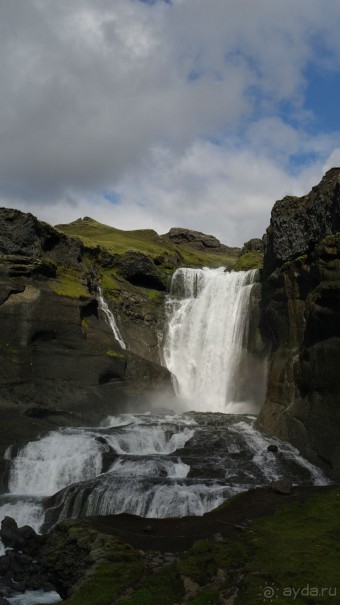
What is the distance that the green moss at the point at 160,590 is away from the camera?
14.6 metres

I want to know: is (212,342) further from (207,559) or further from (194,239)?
(194,239)

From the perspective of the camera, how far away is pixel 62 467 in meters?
34.4

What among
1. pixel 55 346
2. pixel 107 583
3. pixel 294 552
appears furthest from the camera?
pixel 55 346

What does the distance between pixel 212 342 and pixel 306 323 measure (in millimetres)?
21974

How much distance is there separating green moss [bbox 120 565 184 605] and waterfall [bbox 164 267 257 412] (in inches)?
1595

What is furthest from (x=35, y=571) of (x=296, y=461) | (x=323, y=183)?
(x=323, y=183)

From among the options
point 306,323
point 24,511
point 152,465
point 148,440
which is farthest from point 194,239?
point 24,511

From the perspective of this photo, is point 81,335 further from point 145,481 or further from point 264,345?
point 145,481

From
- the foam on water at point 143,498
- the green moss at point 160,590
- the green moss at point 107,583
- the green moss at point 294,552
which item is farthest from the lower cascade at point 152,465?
the green moss at point 160,590

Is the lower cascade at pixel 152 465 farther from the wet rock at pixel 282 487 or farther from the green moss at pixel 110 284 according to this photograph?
the green moss at pixel 110 284

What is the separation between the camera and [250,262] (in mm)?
81438

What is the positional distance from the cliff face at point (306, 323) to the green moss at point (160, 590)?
797 inches

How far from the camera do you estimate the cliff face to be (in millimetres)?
37188

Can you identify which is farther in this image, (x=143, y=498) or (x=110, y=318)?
(x=110, y=318)
